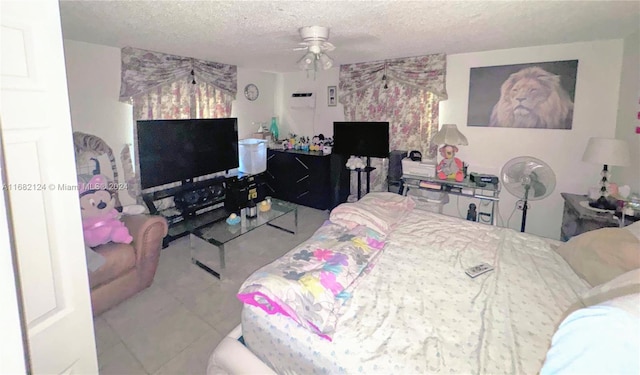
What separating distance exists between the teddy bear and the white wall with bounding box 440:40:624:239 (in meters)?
0.36

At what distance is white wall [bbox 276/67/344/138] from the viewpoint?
4559 millimetres

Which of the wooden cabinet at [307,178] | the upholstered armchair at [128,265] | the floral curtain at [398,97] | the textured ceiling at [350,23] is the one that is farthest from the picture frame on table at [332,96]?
the upholstered armchair at [128,265]

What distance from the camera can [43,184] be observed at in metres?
0.78

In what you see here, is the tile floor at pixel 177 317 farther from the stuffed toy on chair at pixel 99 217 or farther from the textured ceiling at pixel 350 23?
the textured ceiling at pixel 350 23

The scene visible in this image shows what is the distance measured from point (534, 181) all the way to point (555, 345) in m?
2.18

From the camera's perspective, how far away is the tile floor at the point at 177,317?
184 centimetres

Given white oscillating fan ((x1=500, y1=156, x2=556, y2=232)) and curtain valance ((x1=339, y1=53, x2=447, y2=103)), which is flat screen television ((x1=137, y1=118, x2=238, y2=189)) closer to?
curtain valance ((x1=339, y1=53, x2=447, y2=103))

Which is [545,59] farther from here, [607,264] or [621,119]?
[607,264]

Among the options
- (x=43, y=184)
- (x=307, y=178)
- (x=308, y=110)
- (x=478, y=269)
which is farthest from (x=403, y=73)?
(x=43, y=184)

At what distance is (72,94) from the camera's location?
2.89m

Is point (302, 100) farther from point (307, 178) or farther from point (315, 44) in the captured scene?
point (315, 44)

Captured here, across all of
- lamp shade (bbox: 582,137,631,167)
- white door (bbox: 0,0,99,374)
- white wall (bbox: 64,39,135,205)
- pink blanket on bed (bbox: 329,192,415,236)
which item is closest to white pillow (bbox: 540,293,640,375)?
pink blanket on bed (bbox: 329,192,415,236)

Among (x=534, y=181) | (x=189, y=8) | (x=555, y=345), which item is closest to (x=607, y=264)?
(x=555, y=345)

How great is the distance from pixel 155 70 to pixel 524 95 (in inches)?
157
